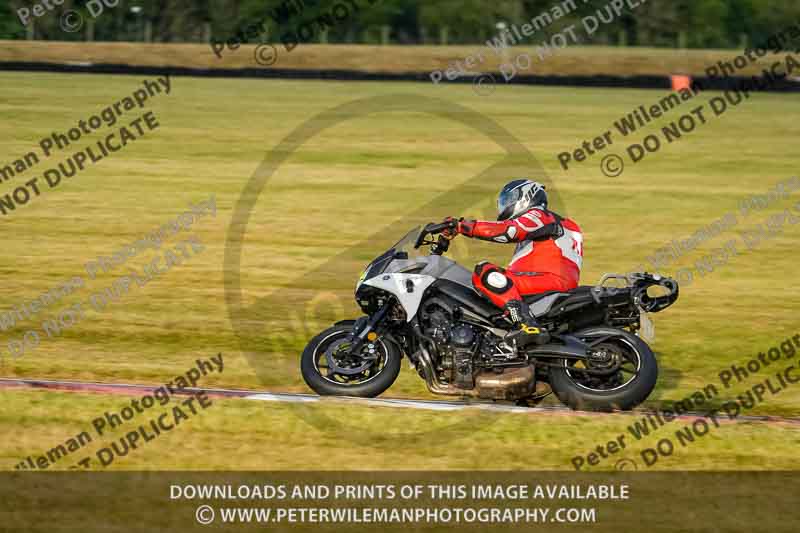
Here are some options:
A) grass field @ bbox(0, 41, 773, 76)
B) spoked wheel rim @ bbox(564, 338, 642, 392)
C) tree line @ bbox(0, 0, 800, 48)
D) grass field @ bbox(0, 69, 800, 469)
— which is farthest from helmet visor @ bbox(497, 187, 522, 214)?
tree line @ bbox(0, 0, 800, 48)

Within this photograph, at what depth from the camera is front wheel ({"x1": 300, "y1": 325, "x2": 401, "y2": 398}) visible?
1078 centimetres

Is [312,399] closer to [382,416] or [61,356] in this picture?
[382,416]

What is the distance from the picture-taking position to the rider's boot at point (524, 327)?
10.5 metres

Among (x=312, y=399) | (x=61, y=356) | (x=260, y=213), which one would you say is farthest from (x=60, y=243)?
(x=312, y=399)

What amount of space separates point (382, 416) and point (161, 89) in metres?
30.3

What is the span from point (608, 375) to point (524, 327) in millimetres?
860

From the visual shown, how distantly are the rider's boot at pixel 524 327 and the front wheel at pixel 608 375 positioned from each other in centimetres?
35

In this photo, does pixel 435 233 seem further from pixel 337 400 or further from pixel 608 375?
pixel 608 375

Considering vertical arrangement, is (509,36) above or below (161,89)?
above

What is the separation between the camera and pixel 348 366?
1083cm

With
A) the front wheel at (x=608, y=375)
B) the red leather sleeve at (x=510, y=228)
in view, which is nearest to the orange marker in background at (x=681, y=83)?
the red leather sleeve at (x=510, y=228)

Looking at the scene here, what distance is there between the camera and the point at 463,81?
4350cm

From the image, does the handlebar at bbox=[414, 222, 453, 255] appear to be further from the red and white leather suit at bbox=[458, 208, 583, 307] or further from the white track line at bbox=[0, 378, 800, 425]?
the white track line at bbox=[0, 378, 800, 425]

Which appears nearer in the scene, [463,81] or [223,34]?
[463,81]
